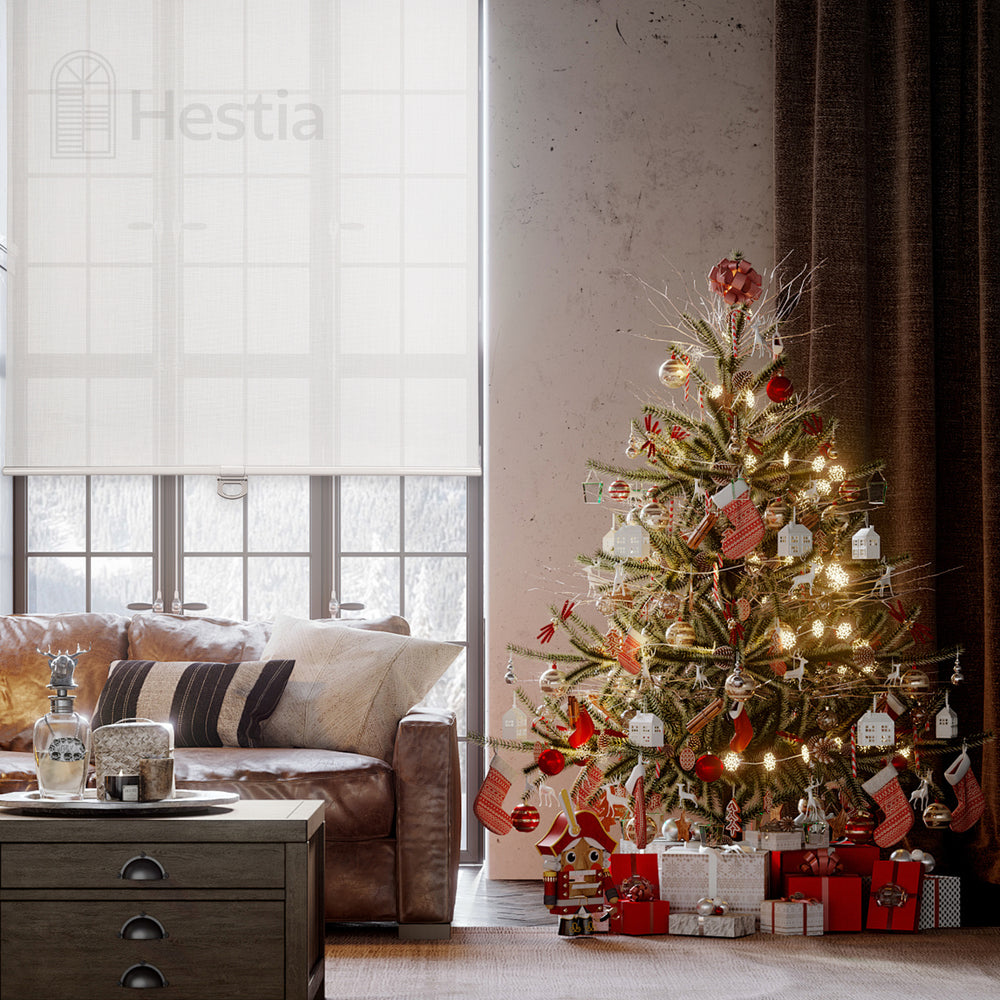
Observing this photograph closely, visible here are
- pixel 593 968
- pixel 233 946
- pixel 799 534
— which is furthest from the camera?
pixel 799 534

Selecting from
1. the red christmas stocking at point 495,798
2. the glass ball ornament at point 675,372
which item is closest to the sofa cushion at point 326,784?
the red christmas stocking at point 495,798

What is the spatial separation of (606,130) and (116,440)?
2115mm

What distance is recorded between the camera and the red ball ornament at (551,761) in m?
3.11

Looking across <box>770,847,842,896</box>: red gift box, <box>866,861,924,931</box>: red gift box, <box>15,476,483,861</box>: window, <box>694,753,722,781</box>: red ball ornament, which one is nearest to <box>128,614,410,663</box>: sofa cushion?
<box>15,476,483,861</box>: window

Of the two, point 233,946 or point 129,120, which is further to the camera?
point 129,120

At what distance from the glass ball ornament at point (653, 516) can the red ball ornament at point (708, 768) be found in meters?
0.64

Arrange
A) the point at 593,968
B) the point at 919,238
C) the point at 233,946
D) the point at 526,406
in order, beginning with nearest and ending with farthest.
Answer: the point at 233,946, the point at 593,968, the point at 919,238, the point at 526,406

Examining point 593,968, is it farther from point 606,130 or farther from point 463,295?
point 606,130

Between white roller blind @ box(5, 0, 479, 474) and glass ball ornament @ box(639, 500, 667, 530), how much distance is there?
42.4 inches

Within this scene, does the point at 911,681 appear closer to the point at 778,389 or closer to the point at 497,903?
the point at 778,389

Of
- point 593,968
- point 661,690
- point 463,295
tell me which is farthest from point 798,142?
point 593,968

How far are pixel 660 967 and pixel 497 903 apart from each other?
0.88m

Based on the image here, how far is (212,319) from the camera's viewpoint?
13.4ft

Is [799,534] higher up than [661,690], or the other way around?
[799,534]
